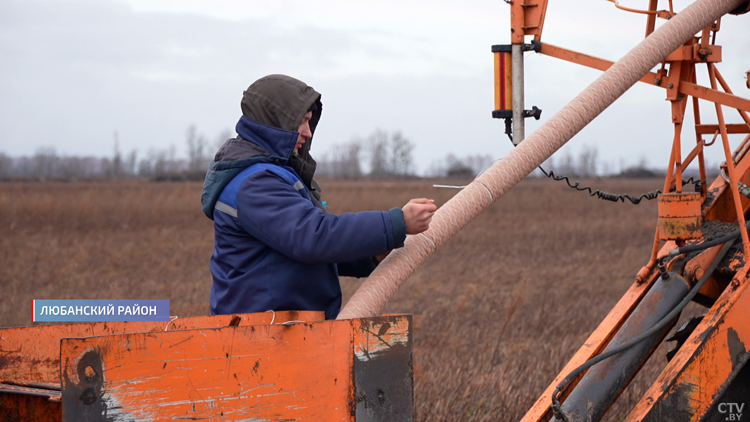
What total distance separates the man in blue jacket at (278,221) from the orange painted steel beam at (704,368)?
113cm

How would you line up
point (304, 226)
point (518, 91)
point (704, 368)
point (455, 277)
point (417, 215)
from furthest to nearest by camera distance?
point (455, 277) → point (518, 91) → point (704, 368) → point (417, 215) → point (304, 226)

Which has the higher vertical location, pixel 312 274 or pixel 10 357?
pixel 312 274

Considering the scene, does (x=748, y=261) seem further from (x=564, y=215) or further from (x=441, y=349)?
(x=564, y=215)

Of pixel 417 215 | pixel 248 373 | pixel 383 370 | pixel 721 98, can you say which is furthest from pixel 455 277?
pixel 248 373

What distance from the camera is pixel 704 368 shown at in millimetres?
2432

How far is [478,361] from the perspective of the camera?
565 centimetres

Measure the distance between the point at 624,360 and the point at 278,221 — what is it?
5.22 feet

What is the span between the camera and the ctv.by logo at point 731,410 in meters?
2.75

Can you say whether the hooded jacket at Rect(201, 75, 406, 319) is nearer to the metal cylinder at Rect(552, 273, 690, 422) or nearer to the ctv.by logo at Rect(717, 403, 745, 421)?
the metal cylinder at Rect(552, 273, 690, 422)

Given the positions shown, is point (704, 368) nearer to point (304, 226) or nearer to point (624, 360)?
point (624, 360)

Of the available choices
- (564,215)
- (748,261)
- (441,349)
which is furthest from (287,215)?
(564,215)

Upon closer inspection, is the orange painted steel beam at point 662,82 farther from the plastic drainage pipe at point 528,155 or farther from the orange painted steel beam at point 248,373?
the orange painted steel beam at point 248,373

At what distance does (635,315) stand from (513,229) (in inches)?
602

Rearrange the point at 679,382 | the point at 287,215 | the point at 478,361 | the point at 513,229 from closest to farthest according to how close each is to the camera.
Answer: the point at 287,215 → the point at 679,382 → the point at 478,361 → the point at 513,229
